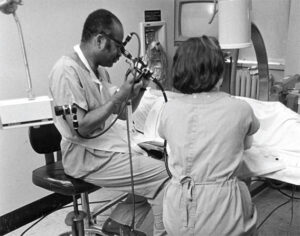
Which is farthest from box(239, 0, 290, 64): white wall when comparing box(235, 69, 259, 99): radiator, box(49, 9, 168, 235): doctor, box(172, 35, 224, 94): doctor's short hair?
box(172, 35, 224, 94): doctor's short hair

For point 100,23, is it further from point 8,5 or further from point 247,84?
point 247,84

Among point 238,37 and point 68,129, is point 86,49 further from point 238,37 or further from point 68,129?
point 238,37

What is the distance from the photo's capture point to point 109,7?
2510mm

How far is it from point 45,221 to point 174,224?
131cm

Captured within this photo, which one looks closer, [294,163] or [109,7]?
[294,163]

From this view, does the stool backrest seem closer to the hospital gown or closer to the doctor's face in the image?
the doctor's face

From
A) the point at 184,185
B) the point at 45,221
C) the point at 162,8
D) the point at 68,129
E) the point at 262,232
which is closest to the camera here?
the point at 184,185

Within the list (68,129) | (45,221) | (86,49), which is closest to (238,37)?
(86,49)

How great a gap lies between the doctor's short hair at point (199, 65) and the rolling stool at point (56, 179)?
2.31 feet

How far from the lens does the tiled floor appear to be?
2.14m

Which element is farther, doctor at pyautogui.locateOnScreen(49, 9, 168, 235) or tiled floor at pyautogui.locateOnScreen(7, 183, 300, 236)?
tiled floor at pyautogui.locateOnScreen(7, 183, 300, 236)

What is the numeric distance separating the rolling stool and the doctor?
0.16 ft

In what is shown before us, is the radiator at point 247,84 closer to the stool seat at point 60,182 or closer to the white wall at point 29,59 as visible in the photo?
the white wall at point 29,59

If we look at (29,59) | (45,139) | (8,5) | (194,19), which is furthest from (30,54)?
(194,19)
